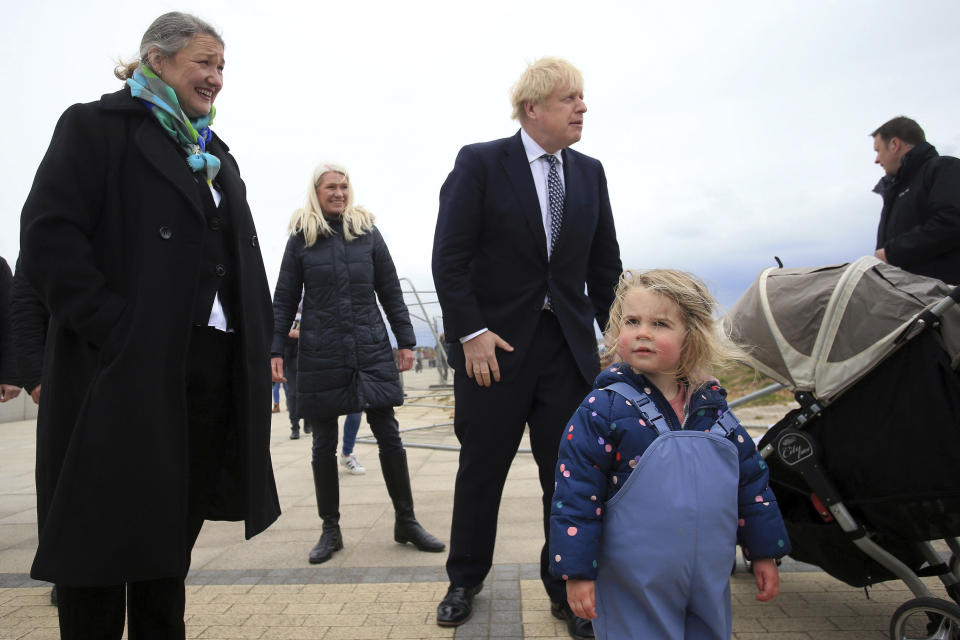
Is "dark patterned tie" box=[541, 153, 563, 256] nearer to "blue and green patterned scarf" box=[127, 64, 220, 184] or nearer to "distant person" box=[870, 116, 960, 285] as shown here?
"blue and green patterned scarf" box=[127, 64, 220, 184]

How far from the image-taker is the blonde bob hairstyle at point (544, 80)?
3.01 m

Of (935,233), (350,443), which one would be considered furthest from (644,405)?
(350,443)

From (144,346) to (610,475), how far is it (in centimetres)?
130

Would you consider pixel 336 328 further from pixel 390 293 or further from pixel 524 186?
pixel 524 186

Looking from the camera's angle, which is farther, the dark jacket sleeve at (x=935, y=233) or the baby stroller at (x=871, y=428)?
the dark jacket sleeve at (x=935, y=233)

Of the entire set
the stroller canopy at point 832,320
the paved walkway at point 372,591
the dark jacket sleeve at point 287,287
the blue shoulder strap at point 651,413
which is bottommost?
the paved walkway at point 372,591

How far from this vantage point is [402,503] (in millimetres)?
4164

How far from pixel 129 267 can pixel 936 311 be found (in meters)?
2.55

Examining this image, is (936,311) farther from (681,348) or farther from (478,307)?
(478,307)

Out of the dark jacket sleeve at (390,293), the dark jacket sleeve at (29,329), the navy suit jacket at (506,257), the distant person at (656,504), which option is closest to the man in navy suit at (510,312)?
the navy suit jacket at (506,257)

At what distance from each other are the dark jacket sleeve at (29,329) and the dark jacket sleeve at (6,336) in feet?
3.35

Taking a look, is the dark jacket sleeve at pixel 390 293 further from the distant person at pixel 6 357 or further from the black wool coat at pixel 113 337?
the black wool coat at pixel 113 337

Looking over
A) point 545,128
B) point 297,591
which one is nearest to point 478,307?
point 545,128

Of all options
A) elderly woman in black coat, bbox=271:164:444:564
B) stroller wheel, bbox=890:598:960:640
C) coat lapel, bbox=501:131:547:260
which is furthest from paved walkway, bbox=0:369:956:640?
coat lapel, bbox=501:131:547:260
